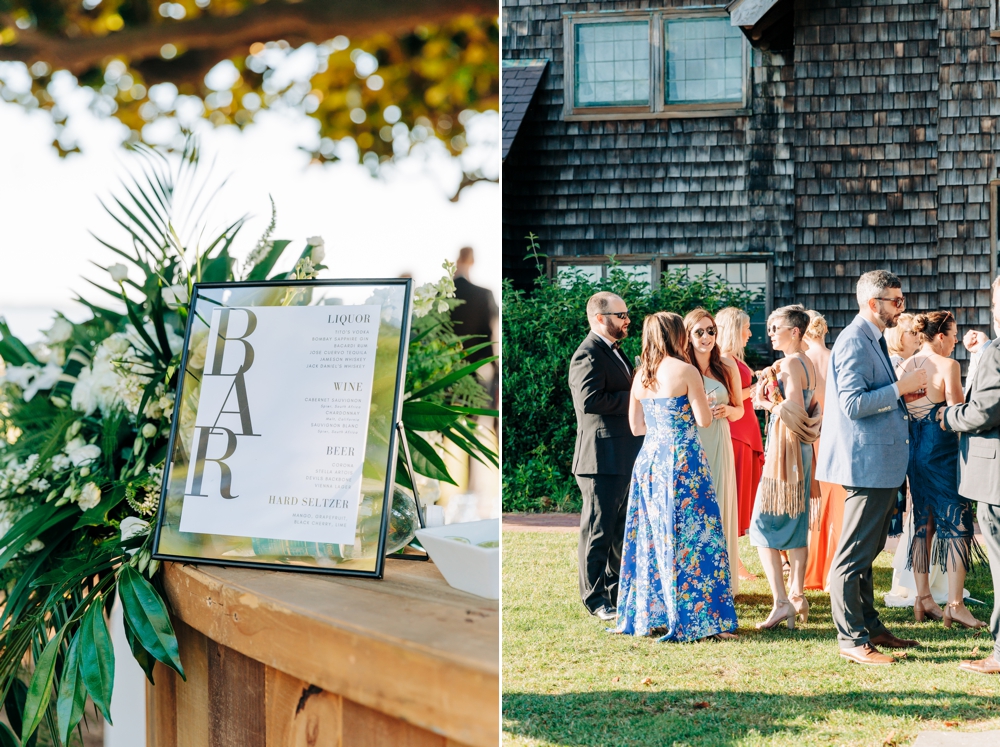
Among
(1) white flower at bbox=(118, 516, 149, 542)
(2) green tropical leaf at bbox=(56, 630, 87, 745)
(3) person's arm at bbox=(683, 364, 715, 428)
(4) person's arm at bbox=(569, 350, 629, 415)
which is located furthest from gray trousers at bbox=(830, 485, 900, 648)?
(2) green tropical leaf at bbox=(56, 630, 87, 745)

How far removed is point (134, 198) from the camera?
125 centimetres

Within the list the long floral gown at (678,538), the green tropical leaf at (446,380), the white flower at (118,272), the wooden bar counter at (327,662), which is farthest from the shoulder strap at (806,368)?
the white flower at (118,272)

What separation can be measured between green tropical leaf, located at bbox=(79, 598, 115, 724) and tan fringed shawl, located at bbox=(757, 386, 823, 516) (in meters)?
2.49

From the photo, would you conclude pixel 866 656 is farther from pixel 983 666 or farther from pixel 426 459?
pixel 426 459

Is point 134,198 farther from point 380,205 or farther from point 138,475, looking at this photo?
point 380,205

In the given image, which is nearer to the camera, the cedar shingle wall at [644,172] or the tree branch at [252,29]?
the tree branch at [252,29]

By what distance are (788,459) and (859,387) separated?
0.66 metres

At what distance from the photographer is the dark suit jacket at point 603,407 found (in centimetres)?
293

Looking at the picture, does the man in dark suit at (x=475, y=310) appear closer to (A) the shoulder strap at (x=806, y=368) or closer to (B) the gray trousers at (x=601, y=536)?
(B) the gray trousers at (x=601, y=536)

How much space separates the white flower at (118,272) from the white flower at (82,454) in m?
0.24

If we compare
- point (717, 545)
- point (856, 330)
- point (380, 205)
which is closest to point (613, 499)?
point (717, 545)

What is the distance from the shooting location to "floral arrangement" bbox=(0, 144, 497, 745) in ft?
3.33

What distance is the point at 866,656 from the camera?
8.59ft

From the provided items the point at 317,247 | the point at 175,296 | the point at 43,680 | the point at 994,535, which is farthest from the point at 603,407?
the point at 43,680
